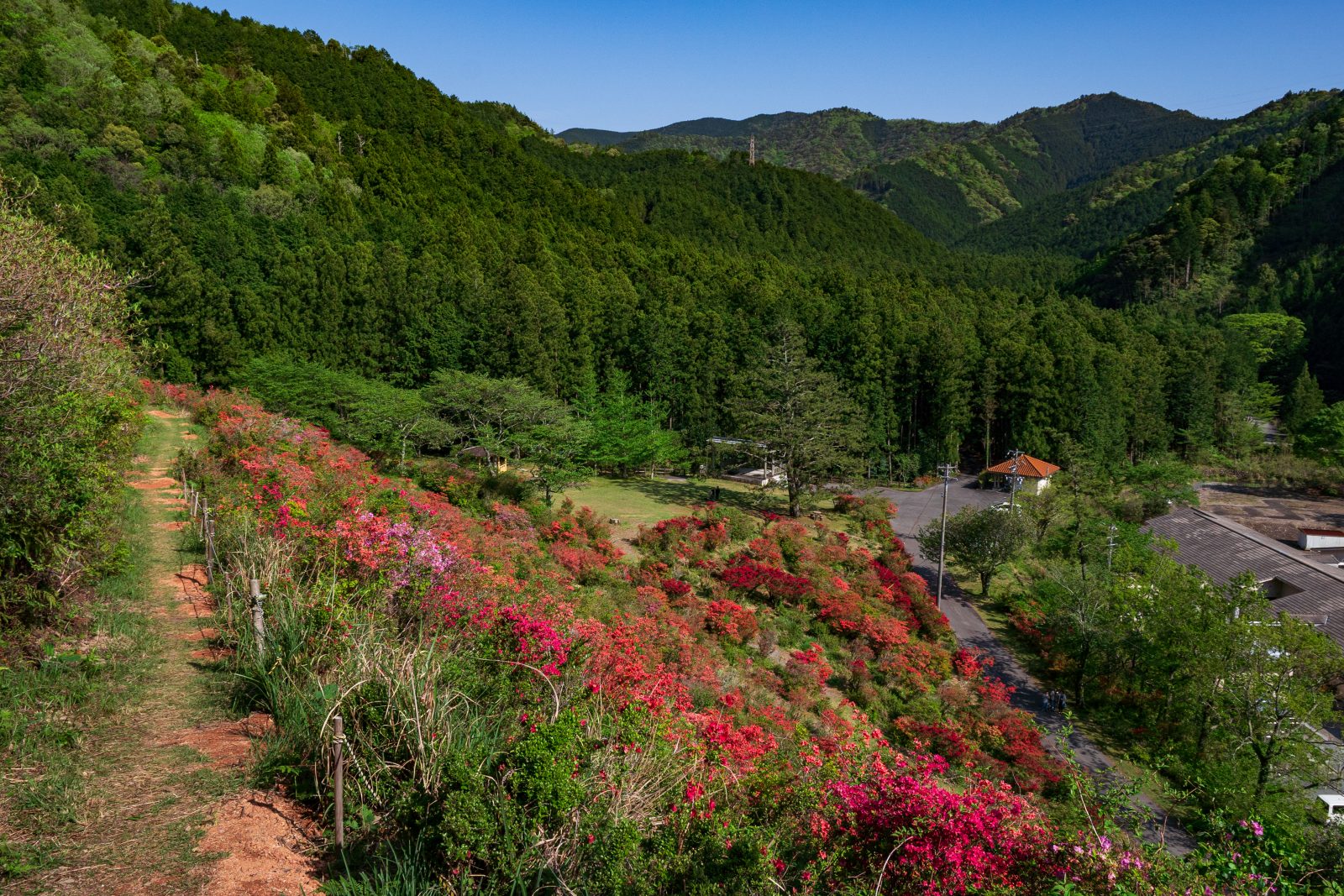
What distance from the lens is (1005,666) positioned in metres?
19.9

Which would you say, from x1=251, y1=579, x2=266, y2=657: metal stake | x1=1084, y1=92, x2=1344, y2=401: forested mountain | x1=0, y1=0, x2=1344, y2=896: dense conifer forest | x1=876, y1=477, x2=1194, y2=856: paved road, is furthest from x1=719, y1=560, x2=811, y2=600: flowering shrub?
x1=1084, y1=92, x2=1344, y2=401: forested mountain

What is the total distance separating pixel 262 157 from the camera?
46.2m

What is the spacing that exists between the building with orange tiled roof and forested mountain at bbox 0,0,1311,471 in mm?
1614

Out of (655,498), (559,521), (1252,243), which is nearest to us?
(559,521)

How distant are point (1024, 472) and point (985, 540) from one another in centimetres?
1631

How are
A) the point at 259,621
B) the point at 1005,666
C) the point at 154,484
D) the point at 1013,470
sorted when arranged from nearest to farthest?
the point at 259,621
the point at 154,484
the point at 1005,666
the point at 1013,470

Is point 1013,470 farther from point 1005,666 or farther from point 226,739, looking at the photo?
point 226,739

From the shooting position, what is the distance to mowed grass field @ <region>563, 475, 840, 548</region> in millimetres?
25531

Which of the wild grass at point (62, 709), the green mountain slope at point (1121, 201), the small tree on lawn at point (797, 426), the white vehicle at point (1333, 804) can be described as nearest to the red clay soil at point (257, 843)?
the wild grass at point (62, 709)

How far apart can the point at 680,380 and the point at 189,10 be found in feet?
213

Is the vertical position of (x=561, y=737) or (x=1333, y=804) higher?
(x=561, y=737)

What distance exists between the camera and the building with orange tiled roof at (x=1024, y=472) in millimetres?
38466

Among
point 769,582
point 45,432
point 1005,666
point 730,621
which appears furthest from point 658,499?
point 45,432

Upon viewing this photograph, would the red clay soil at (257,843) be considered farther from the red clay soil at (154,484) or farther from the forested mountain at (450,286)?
the forested mountain at (450,286)
